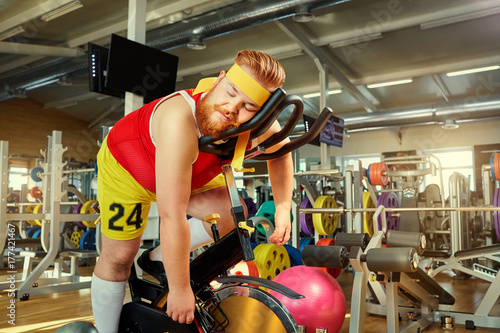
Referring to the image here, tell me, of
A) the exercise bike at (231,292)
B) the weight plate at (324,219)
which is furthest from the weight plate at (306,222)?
the exercise bike at (231,292)

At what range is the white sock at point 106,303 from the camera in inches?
51.9

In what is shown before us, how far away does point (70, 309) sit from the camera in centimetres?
326

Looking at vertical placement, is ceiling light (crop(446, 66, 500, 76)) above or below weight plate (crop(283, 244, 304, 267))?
above

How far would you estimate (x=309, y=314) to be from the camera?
7.11 ft

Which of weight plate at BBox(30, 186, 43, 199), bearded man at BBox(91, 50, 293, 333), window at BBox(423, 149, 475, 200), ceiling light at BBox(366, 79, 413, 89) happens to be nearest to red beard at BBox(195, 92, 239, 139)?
bearded man at BBox(91, 50, 293, 333)

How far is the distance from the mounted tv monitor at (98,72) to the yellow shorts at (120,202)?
7.79 feet

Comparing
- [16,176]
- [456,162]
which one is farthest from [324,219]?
[16,176]

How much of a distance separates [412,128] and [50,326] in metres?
10.5

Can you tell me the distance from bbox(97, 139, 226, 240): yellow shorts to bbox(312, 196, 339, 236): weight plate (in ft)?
10.9

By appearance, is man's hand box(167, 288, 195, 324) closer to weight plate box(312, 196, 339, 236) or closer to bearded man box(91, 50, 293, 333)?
bearded man box(91, 50, 293, 333)

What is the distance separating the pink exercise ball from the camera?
7.11ft

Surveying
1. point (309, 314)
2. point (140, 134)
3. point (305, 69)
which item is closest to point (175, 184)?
point (140, 134)

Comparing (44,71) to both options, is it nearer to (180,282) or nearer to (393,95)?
(393,95)

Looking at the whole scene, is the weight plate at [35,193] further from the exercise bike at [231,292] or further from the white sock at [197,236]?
the exercise bike at [231,292]
